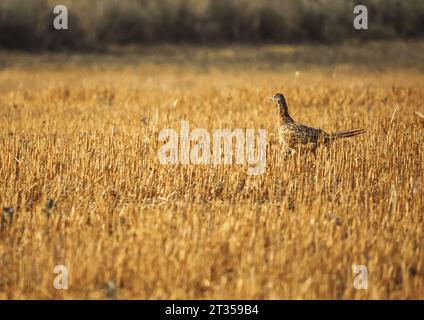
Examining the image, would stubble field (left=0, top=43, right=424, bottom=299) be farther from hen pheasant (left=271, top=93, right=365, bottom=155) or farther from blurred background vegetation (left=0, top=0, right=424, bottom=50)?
blurred background vegetation (left=0, top=0, right=424, bottom=50)

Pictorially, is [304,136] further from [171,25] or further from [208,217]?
[171,25]

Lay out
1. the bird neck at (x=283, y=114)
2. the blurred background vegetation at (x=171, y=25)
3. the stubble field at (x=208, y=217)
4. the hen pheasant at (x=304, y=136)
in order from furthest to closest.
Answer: the blurred background vegetation at (x=171, y=25)
the bird neck at (x=283, y=114)
the hen pheasant at (x=304, y=136)
the stubble field at (x=208, y=217)

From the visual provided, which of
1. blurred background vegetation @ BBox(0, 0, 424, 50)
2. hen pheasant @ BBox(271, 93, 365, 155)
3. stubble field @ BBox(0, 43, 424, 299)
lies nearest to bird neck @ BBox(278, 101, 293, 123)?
hen pheasant @ BBox(271, 93, 365, 155)

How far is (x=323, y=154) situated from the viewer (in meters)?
7.84

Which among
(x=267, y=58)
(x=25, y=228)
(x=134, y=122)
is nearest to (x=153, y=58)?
(x=267, y=58)

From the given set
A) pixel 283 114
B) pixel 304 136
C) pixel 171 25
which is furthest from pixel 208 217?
pixel 171 25

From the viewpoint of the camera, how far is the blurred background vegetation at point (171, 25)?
36.1 metres

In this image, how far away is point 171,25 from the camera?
4028 centimetres

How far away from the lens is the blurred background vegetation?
36.1 metres

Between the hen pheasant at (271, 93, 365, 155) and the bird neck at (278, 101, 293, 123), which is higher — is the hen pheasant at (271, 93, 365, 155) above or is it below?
below

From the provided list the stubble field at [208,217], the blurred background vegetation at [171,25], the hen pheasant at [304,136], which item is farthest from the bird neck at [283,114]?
the blurred background vegetation at [171,25]

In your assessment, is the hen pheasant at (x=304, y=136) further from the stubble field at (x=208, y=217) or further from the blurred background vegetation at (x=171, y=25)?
the blurred background vegetation at (x=171, y=25)

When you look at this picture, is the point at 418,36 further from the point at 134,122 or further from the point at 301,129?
the point at 301,129

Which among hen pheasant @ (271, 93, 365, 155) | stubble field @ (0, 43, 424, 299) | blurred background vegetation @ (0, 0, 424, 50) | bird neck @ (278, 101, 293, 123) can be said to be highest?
blurred background vegetation @ (0, 0, 424, 50)
